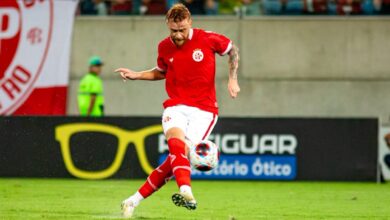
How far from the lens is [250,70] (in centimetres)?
2184

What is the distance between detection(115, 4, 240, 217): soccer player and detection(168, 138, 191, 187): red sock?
60 millimetres

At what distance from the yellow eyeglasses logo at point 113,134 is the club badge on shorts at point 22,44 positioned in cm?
458

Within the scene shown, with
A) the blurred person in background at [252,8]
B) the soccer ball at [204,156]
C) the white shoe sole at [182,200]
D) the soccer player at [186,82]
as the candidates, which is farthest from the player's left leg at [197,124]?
the blurred person in background at [252,8]

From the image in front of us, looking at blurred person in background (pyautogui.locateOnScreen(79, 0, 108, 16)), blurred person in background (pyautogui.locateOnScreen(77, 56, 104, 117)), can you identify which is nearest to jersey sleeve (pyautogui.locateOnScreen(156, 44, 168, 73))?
blurred person in background (pyautogui.locateOnScreen(77, 56, 104, 117))

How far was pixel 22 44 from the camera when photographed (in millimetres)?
21391

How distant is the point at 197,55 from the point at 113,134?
7347 mm

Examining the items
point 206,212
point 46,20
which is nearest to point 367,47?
point 46,20

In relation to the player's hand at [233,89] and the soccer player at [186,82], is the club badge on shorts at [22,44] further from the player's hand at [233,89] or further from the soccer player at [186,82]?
the player's hand at [233,89]

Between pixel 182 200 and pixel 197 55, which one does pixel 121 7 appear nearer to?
pixel 197 55

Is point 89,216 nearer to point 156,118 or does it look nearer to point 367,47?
point 156,118

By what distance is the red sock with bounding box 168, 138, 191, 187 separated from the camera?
30.6 feet

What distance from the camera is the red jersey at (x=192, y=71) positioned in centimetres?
985

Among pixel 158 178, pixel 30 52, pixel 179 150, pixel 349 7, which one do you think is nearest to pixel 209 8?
pixel 349 7

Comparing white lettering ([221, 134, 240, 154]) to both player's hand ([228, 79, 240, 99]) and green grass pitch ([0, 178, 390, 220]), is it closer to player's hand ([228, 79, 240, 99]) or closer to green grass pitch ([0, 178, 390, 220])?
green grass pitch ([0, 178, 390, 220])
